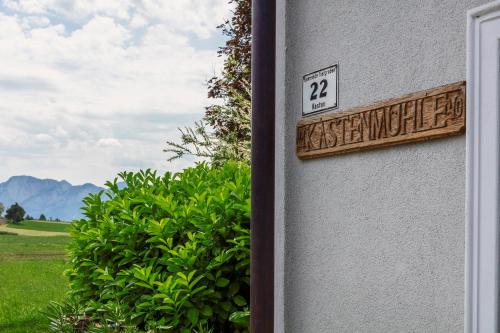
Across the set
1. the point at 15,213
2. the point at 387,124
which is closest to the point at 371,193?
the point at 387,124

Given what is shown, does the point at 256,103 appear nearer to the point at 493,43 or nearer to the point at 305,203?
the point at 305,203

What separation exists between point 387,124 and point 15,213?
3602cm

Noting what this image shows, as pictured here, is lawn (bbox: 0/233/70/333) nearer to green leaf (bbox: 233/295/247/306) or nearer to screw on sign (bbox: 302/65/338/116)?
green leaf (bbox: 233/295/247/306)

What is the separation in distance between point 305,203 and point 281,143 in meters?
0.45

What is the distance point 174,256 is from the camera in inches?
192

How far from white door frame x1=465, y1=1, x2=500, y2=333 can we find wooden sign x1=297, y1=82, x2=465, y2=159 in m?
0.08

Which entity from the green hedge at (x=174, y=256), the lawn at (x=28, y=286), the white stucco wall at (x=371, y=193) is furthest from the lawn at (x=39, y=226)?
the white stucco wall at (x=371, y=193)

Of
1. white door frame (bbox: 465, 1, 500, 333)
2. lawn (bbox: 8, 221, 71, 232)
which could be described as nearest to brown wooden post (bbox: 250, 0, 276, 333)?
white door frame (bbox: 465, 1, 500, 333)

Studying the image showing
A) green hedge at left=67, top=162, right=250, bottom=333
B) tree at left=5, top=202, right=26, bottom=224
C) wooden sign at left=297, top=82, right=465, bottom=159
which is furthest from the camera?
tree at left=5, top=202, right=26, bottom=224

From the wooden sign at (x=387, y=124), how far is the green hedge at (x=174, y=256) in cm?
128

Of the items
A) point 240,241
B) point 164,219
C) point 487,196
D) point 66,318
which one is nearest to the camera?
point 487,196

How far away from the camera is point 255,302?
3850 mm

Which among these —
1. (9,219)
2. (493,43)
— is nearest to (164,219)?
(493,43)

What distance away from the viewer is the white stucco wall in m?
2.72
